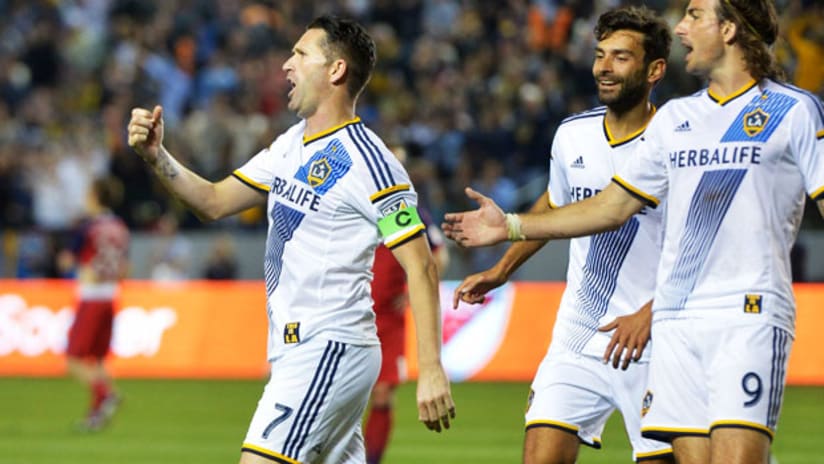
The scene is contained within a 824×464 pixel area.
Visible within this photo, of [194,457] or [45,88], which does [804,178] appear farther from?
[45,88]

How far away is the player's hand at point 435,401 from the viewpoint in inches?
215

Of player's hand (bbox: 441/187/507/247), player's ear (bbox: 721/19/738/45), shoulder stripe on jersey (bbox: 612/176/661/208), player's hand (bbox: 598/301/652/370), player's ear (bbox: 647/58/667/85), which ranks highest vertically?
player's ear (bbox: 647/58/667/85)

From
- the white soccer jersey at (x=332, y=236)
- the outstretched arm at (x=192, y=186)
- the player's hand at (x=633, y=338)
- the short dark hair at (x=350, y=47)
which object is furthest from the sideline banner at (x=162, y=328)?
the white soccer jersey at (x=332, y=236)

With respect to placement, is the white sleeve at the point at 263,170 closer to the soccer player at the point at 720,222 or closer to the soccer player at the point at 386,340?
the soccer player at the point at 720,222

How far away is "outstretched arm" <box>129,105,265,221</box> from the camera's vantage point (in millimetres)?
6234

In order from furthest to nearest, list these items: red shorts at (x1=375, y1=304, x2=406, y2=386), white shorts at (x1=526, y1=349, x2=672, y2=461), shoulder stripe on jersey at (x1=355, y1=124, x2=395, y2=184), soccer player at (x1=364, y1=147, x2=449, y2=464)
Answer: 1. red shorts at (x1=375, y1=304, x2=406, y2=386)
2. soccer player at (x1=364, y1=147, x2=449, y2=464)
3. white shorts at (x1=526, y1=349, x2=672, y2=461)
4. shoulder stripe on jersey at (x1=355, y1=124, x2=395, y2=184)

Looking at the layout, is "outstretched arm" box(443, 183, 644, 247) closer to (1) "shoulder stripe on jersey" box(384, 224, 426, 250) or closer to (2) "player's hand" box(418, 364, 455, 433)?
(1) "shoulder stripe on jersey" box(384, 224, 426, 250)

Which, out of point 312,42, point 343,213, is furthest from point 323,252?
point 312,42

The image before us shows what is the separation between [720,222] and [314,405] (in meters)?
1.79

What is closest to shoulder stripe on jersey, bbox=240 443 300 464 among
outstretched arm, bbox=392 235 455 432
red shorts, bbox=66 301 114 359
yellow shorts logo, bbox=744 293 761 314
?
outstretched arm, bbox=392 235 455 432

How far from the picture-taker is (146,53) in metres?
23.1

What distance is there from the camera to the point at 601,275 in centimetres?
680

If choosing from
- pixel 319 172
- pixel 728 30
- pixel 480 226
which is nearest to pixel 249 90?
pixel 319 172

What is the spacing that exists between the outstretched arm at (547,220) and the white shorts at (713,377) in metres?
0.48
